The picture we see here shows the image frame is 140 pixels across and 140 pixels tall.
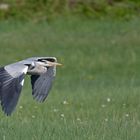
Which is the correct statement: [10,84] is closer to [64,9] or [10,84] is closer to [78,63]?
[78,63]

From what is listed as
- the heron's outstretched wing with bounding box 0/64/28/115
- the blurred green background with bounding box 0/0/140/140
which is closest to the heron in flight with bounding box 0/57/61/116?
the heron's outstretched wing with bounding box 0/64/28/115

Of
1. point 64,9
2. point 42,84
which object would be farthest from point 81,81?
point 42,84

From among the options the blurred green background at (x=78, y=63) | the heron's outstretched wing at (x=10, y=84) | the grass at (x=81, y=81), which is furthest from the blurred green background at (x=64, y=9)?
the heron's outstretched wing at (x=10, y=84)

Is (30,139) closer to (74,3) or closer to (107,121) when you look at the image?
(107,121)

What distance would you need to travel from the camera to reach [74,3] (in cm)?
2472

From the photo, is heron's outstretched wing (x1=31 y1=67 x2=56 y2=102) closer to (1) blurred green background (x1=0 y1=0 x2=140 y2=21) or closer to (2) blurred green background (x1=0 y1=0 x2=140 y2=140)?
(2) blurred green background (x1=0 y1=0 x2=140 y2=140)

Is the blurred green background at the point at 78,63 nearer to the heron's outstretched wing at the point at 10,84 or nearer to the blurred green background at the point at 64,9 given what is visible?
the blurred green background at the point at 64,9

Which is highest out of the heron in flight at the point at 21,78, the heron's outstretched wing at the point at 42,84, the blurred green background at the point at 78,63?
the heron in flight at the point at 21,78

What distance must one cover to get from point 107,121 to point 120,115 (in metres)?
1.07

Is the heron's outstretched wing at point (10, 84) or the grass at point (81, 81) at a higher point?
the heron's outstretched wing at point (10, 84)

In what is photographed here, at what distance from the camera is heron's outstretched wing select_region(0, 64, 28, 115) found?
810cm

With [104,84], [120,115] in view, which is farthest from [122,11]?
[120,115]

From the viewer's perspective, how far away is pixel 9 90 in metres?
8.27

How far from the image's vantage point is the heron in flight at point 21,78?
8.17 metres
